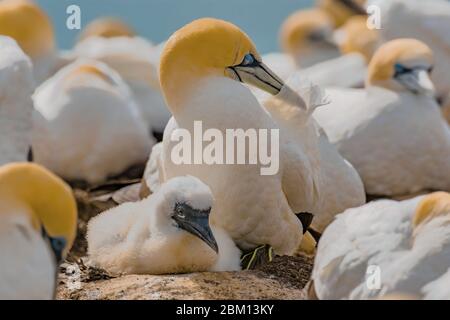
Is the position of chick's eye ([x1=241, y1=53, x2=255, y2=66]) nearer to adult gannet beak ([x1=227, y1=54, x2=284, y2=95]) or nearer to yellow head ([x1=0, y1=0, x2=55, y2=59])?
adult gannet beak ([x1=227, y1=54, x2=284, y2=95])

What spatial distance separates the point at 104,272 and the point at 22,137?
0.83m

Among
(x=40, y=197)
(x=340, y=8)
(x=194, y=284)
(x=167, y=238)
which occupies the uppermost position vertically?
(x=40, y=197)

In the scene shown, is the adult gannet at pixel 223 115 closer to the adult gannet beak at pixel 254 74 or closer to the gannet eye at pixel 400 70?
the adult gannet beak at pixel 254 74

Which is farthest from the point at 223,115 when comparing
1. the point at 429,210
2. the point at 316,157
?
the point at 429,210

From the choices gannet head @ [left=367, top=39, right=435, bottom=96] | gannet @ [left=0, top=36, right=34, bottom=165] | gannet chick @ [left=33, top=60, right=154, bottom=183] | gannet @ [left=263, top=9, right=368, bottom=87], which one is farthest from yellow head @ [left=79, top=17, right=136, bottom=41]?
gannet @ [left=0, top=36, right=34, bottom=165]

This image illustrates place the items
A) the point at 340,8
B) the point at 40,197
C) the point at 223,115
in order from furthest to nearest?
the point at 340,8 < the point at 223,115 < the point at 40,197

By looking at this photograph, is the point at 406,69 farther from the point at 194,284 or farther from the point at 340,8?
the point at 340,8

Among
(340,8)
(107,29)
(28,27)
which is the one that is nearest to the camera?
(28,27)

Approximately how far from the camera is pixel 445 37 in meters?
11.2

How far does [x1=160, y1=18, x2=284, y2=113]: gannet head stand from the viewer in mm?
6633

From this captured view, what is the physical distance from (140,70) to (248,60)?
3454 mm

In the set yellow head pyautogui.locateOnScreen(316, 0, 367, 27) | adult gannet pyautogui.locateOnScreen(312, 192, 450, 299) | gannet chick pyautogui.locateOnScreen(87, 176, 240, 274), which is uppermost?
adult gannet pyautogui.locateOnScreen(312, 192, 450, 299)

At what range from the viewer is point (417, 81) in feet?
29.5

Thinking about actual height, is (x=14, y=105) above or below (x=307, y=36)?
above
